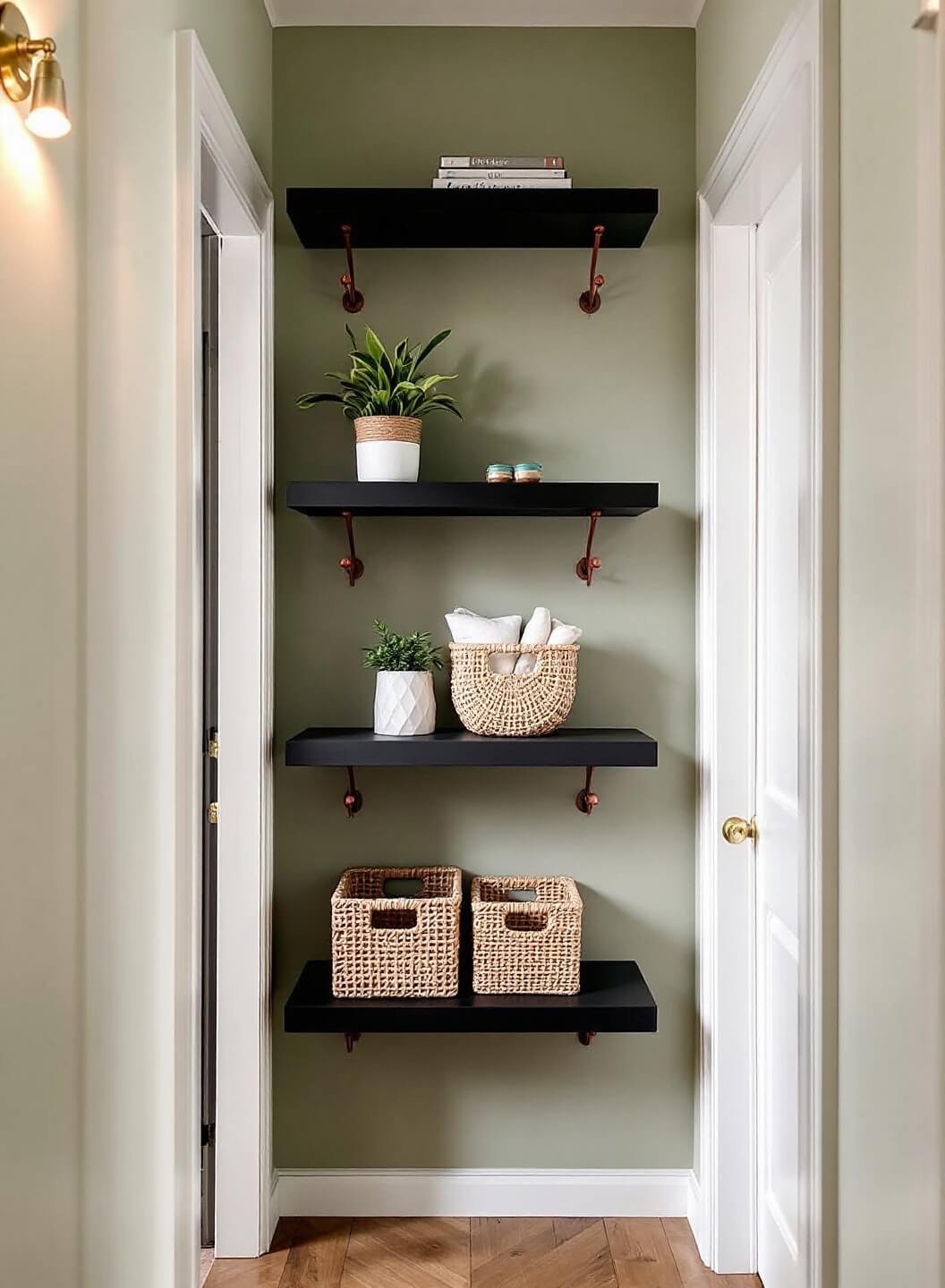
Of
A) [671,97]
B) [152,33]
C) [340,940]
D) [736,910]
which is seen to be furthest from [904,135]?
[340,940]

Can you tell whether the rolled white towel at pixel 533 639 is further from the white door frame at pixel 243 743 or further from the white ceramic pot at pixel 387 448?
the white door frame at pixel 243 743

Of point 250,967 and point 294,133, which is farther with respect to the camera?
point 294,133

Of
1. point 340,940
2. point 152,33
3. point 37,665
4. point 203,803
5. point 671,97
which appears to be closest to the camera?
point 37,665

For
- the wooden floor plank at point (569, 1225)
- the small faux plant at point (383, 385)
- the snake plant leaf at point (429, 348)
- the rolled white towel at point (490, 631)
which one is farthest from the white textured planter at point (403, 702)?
the wooden floor plank at point (569, 1225)

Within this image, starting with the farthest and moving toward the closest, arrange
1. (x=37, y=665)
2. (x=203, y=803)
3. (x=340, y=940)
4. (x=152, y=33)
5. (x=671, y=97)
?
(x=203, y=803), (x=671, y=97), (x=340, y=940), (x=152, y=33), (x=37, y=665)

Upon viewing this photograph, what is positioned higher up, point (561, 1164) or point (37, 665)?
point (37, 665)

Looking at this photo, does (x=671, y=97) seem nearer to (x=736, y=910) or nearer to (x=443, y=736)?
(x=443, y=736)

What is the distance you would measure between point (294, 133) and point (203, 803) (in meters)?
1.57

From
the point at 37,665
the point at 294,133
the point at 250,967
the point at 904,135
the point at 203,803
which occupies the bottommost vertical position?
the point at 250,967

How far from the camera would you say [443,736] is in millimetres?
2311

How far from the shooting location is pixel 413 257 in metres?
2.46

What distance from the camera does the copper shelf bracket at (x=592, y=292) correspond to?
91.9 inches

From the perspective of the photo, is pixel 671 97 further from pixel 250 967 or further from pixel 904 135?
pixel 250 967

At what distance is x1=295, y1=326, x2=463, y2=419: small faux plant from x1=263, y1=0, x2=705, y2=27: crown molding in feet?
2.32
